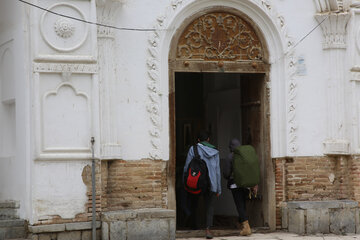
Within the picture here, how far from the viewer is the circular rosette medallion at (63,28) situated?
37.2 ft

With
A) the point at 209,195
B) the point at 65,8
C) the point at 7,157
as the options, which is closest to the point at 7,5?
the point at 65,8

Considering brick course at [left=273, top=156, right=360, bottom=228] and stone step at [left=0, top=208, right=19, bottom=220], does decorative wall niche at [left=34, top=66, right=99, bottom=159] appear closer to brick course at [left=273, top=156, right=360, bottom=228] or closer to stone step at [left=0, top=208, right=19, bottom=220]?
stone step at [left=0, top=208, right=19, bottom=220]

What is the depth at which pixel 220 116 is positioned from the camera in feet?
52.3

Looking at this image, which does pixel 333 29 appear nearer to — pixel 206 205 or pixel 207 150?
pixel 207 150

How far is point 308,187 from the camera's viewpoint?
1328cm

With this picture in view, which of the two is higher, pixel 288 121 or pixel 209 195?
pixel 288 121

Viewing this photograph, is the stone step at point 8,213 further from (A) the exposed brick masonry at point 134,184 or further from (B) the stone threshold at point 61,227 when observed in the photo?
(A) the exposed brick masonry at point 134,184

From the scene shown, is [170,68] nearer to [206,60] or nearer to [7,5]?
[206,60]

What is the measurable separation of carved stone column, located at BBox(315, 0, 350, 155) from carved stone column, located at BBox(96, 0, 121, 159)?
12.5 ft

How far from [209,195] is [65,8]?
12.7 ft

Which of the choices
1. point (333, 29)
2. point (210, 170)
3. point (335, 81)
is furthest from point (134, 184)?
point (333, 29)

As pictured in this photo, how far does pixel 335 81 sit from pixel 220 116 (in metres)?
3.27

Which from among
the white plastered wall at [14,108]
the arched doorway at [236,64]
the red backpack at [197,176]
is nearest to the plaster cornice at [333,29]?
the arched doorway at [236,64]

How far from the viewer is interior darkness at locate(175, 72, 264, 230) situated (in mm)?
13680
